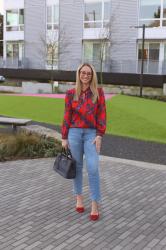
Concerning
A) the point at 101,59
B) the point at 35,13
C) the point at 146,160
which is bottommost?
the point at 146,160

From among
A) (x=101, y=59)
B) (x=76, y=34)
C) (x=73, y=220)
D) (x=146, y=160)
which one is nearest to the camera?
(x=73, y=220)

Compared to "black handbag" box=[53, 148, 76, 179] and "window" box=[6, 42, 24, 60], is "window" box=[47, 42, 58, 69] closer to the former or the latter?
"window" box=[6, 42, 24, 60]

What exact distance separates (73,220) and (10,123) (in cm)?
548

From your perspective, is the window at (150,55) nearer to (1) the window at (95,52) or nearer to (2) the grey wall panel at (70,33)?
(1) the window at (95,52)

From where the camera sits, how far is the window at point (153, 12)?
109 ft

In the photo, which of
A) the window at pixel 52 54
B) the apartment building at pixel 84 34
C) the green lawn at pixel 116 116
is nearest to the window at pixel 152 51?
the apartment building at pixel 84 34

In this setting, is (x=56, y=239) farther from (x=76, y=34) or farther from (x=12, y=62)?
(x=12, y=62)

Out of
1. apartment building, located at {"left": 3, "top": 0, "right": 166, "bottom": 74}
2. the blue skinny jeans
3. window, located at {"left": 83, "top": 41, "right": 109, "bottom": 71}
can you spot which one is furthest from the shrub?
window, located at {"left": 83, "top": 41, "right": 109, "bottom": 71}

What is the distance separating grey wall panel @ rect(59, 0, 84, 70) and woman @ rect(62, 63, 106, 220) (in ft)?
107

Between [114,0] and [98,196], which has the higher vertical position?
[114,0]

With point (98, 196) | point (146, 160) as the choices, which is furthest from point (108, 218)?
A: point (146, 160)

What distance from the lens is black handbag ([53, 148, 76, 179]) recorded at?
5156mm

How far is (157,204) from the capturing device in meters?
5.90

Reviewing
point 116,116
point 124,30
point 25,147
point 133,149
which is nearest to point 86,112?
point 25,147
